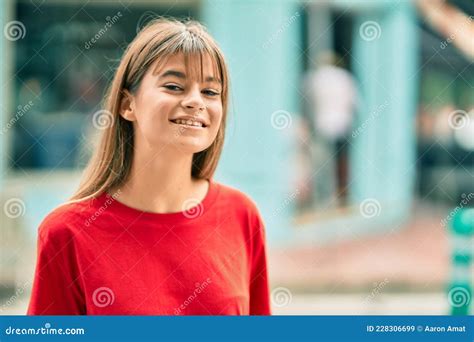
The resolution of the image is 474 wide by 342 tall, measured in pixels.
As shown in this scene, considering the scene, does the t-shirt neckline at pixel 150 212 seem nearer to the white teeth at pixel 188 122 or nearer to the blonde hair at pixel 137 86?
the blonde hair at pixel 137 86

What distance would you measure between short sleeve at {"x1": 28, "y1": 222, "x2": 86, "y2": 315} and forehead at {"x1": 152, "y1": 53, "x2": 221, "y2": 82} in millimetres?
469

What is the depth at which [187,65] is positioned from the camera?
6.15ft

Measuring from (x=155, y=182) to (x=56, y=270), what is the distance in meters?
0.33

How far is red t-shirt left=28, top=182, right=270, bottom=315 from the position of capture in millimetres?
1847

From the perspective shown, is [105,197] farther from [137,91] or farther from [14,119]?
[14,119]

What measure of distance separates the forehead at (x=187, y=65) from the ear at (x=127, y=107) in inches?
4.7

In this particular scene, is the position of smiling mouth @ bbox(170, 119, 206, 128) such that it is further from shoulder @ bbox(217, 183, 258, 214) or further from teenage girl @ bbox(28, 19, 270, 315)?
shoulder @ bbox(217, 183, 258, 214)

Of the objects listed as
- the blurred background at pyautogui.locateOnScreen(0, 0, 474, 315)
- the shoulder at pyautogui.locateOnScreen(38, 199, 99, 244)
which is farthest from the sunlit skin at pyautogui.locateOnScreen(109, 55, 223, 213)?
the blurred background at pyautogui.locateOnScreen(0, 0, 474, 315)

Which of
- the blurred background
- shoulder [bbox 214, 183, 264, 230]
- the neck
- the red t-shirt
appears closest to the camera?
the red t-shirt

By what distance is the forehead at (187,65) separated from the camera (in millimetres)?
1874

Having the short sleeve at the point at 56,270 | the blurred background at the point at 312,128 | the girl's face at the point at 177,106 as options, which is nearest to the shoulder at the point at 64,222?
the short sleeve at the point at 56,270

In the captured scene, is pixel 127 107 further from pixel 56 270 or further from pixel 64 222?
pixel 56 270

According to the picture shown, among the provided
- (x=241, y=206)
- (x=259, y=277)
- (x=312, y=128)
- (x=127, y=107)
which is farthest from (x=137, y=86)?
(x=312, y=128)

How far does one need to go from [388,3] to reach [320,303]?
11.3 ft
